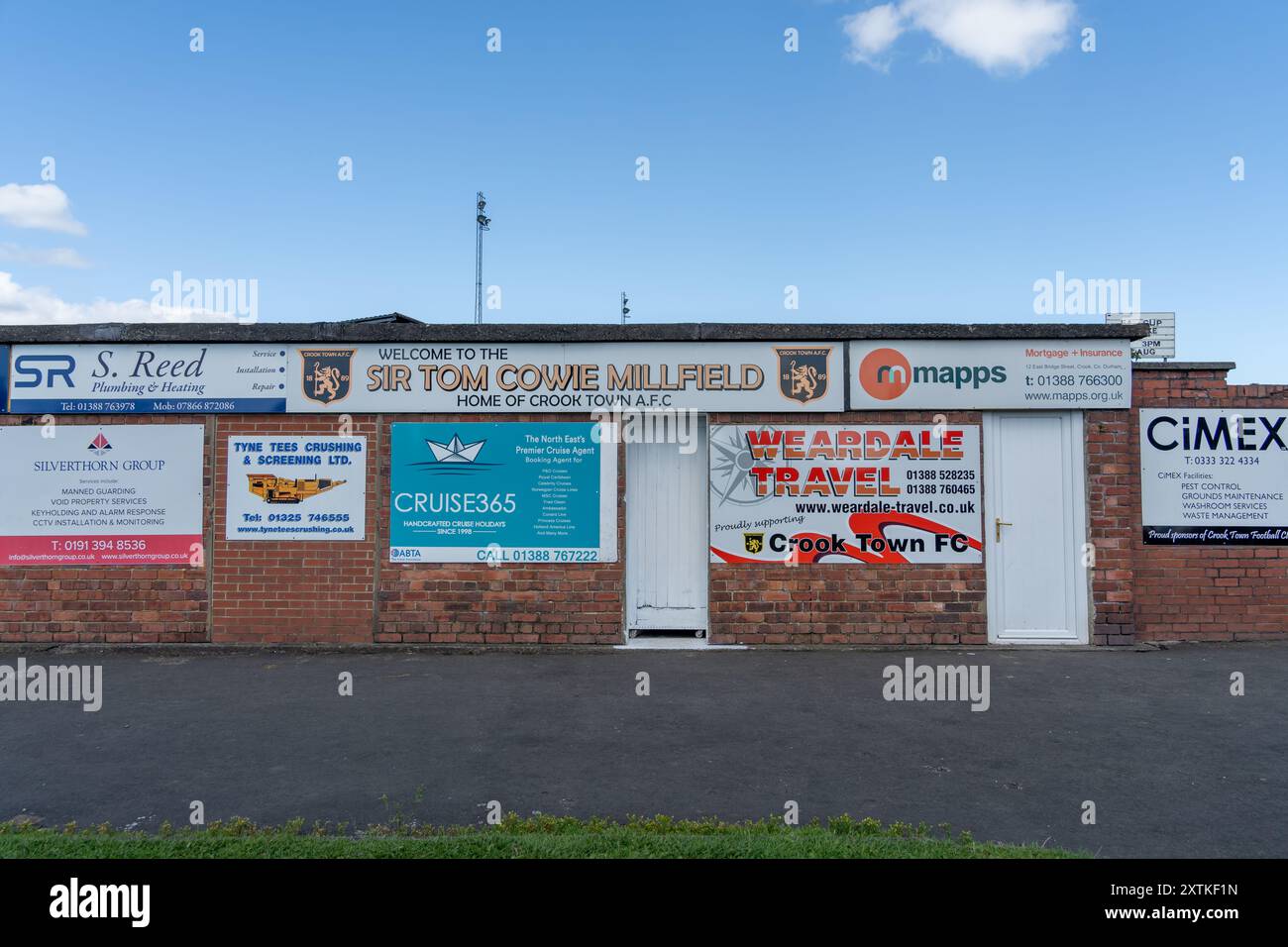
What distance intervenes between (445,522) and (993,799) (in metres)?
6.97

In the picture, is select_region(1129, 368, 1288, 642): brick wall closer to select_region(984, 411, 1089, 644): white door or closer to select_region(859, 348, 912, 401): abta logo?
select_region(984, 411, 1089, 644): white door

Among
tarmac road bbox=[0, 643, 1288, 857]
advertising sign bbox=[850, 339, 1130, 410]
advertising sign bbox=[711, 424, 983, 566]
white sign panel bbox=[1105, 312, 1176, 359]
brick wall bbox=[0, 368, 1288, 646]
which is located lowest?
tarmac road bbox=[0, 643, 1288, 857]

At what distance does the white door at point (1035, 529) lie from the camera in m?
9.81

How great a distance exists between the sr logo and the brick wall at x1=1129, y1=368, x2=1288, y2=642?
13.5m

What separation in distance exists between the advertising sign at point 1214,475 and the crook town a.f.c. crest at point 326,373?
10.1 m

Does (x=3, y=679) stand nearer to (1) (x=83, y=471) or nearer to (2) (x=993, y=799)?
(1) (x=83, y=471)

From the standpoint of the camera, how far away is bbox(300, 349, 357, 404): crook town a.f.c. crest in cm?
1008

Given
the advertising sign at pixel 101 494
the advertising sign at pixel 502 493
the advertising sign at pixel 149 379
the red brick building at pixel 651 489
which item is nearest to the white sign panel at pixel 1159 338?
the red brick building at pixel 651 489

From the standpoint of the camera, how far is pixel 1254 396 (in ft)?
33.3

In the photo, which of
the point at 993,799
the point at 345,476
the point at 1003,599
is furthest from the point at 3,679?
the point at 1003,599

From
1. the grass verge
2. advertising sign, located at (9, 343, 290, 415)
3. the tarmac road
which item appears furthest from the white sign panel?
advertising sign, located at (9, 343, 290, 415)

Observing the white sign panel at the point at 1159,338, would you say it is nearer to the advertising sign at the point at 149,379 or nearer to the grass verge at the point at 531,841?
the grass verge at the point at 531,841
